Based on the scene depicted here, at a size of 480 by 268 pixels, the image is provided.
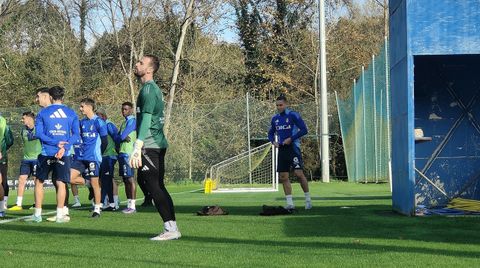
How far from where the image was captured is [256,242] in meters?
7.55

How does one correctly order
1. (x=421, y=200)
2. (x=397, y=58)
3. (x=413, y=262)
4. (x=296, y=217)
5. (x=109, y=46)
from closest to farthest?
(x=413, y=262) < (x=296, y=217) < (x=397, y=58) < (x=421, y=200) < (x=109, y=46)

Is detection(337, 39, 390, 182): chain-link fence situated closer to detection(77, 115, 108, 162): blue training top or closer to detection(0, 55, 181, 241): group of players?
detection(0, 55, 181, 241): group of players

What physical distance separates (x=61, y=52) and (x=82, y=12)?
287cm

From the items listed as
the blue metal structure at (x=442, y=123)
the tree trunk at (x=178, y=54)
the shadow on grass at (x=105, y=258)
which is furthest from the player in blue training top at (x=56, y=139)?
the tree trunk at (x=178, y=54)

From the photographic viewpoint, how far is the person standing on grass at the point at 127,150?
12.4 m

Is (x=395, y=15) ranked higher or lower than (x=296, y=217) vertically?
higher

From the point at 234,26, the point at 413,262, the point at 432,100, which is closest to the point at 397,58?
the point at 432,100

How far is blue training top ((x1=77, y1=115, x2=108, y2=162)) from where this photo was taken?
11977 millimetres

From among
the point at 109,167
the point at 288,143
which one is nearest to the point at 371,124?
the point at 288,143

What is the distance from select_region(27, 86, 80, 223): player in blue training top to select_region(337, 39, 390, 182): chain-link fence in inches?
492

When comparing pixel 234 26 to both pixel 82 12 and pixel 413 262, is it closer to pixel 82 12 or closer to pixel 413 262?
pixel 82 12

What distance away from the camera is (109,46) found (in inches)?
1388

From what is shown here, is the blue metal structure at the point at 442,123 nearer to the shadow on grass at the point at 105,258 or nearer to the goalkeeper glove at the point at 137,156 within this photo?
the goalkeeper glove at the point at 137,156

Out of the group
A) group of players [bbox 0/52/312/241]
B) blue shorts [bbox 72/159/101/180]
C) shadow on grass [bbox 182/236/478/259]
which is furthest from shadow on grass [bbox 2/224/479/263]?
blue shorts [bbox 72/159/101/180]
